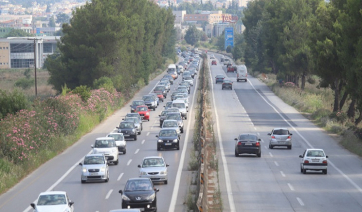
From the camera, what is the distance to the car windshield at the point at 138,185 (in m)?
24.5

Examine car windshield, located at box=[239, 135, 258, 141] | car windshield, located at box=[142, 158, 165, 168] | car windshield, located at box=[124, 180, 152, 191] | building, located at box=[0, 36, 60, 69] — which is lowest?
building, located at box=[0, 36, 60, 69]

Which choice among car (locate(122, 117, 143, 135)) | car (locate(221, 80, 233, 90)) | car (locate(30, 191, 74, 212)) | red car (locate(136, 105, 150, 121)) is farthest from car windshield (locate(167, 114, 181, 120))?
car (locate(221, 80, 233, 90))

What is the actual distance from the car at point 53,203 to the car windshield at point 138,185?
247cm

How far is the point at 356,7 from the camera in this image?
150ft

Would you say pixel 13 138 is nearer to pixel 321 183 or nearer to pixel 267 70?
pixel 321 183

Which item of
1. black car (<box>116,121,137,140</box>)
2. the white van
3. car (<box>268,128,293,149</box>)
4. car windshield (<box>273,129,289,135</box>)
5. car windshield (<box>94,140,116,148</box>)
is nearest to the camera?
car windshield (<box>94,140,116,148</box>)

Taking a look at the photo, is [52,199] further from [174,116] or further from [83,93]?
[83,93]

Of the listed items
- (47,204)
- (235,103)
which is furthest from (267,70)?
(47,204)

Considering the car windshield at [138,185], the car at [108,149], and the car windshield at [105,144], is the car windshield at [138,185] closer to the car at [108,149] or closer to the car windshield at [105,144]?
the car at [108,149]

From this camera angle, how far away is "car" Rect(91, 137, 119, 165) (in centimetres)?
3788

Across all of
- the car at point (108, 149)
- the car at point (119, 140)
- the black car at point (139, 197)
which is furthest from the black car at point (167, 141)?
the black car at point (139, 197)

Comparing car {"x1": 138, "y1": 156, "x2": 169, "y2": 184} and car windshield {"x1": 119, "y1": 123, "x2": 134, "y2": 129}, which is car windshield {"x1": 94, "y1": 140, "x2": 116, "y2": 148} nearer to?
car {"x1": 138, "y1": 156, "x2": 169, "y2": 184}

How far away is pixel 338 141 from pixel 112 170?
780 inches

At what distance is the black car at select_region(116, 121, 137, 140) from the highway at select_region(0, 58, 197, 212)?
1.90ft
